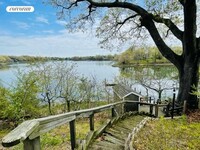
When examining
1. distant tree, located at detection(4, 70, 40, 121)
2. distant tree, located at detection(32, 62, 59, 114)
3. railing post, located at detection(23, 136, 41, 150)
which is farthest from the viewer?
distant tree, located at detection(32, 62, 59, 114)

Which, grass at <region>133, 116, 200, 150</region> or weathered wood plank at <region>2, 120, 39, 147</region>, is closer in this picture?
weathered wood plank at <region>2, 120, 39, 147</region>

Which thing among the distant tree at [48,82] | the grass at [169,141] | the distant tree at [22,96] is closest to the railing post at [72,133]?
the grass at [169,141]

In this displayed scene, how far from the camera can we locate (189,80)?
1248 cm

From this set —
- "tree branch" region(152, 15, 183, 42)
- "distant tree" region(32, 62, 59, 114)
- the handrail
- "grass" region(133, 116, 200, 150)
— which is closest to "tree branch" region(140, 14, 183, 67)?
"tree branch" region(152, 15, 183, 42)

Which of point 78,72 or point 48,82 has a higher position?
point 78,72

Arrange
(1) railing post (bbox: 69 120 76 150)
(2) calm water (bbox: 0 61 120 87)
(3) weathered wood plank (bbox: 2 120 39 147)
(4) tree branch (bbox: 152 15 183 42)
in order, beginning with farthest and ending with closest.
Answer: (2) calm water (bbox: 0 61 120 87) < (4) tree branch (bbox: 152 15 183 42) < (1) railing post (bbox: 69 120 76 150) < (3) weathered wood plank (bbox: 2 120 39 147)

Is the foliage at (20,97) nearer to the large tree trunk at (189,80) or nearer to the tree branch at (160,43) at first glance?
the tree branch at (160,43)

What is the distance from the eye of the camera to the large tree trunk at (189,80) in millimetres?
12367

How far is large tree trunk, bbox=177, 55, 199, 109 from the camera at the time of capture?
1237cm

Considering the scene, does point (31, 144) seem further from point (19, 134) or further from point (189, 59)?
point (189, 59)

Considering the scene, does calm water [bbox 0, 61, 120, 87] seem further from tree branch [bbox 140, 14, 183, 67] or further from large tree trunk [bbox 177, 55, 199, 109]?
large tree trunk [bbox 177, 55, 199, 109]

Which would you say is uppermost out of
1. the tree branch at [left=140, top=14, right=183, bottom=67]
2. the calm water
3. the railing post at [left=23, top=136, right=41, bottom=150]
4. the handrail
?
the tree branch at [left=140, top=14, right=183, bottom=67]

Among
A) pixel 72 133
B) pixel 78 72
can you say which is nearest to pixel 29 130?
pixel 72 133

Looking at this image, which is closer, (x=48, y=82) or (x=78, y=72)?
(x=48, y=82)
